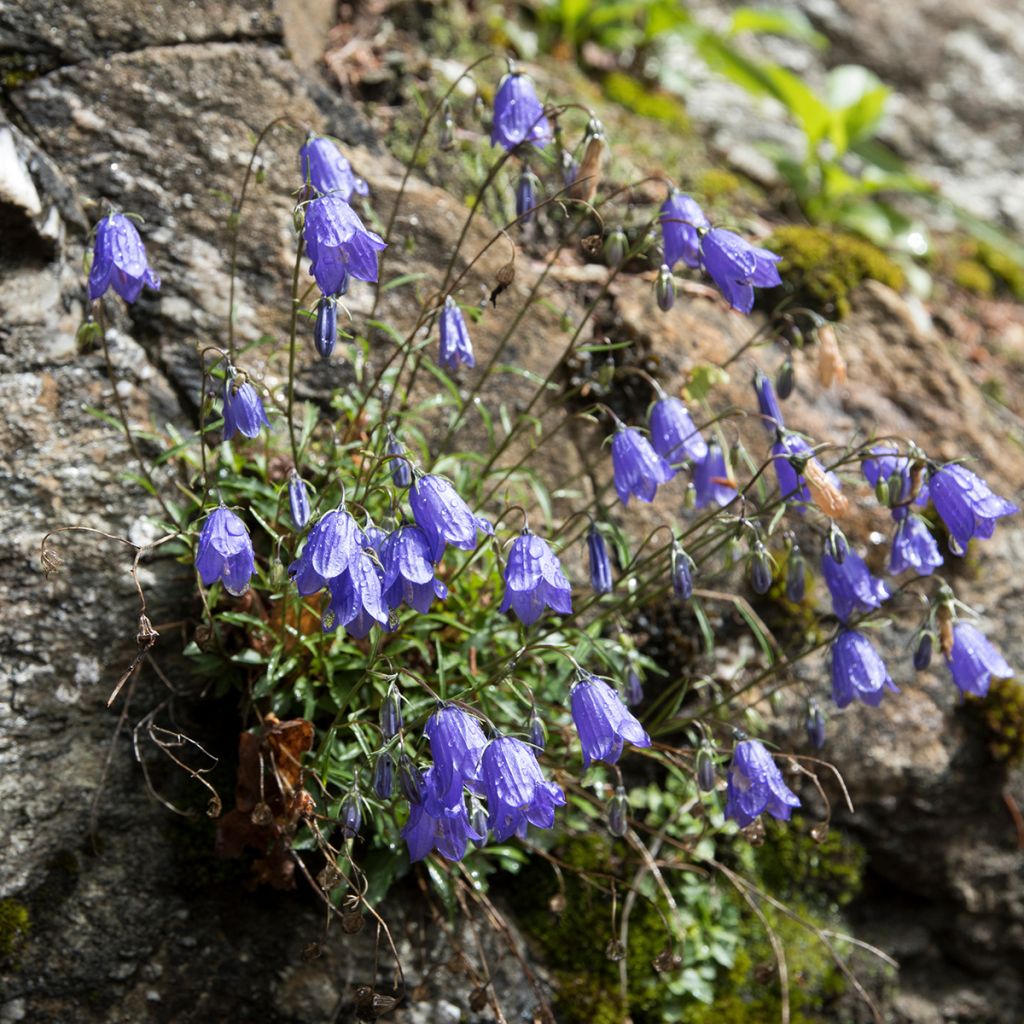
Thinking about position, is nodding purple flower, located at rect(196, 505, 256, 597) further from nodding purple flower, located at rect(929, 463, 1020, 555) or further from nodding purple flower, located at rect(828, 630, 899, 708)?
nodding purple flower, located at rect(929, 463, 1020, 555)

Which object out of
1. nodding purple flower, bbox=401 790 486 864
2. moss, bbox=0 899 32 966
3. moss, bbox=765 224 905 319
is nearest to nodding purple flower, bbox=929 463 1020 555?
nodding purple flower, bbox=401 790 486 864

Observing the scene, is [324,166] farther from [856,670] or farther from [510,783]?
[856,670]

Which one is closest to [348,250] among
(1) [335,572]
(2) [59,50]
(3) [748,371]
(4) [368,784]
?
(1) [335,572]

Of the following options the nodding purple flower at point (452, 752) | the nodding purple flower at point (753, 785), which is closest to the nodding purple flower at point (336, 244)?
the nodding purple flower at point (452, 752)

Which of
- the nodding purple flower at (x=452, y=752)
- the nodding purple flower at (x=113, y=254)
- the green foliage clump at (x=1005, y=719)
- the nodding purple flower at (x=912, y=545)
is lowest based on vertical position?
the green foliage clump at (x=1005, y=719)

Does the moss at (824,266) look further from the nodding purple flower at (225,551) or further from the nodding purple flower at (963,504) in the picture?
the nodding purple flower at (225,551)

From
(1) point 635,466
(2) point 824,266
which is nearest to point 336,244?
(1) point 635,466
